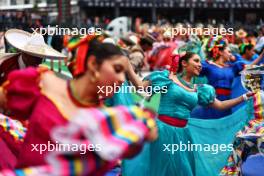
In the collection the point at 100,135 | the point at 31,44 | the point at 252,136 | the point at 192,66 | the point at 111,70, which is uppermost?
the point at 111,70

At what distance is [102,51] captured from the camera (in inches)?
117

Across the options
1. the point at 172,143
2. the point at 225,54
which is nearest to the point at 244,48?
the point at 225,54

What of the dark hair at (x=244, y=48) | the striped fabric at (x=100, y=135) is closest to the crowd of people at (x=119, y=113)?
the striped fabric at (x=100, y=135)

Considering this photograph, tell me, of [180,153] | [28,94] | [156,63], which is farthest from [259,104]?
[156,63]

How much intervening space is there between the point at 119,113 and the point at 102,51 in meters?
0.37

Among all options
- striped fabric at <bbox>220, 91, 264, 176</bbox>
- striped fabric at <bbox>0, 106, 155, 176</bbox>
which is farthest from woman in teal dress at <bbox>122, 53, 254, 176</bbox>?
striped fabric at <bbox>0, 106, 155, 176</bbox>

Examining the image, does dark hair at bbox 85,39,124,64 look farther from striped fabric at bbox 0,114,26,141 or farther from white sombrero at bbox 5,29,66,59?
white sombrero at bbox 5,29,66,59

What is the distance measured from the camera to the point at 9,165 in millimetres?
3672

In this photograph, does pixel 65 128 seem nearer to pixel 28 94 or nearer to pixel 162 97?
pixel 28 94

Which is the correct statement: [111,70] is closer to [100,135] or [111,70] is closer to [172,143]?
[100,135]

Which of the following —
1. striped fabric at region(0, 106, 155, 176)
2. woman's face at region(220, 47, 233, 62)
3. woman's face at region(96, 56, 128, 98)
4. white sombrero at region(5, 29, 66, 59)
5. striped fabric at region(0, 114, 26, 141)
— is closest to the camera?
striped fabric at region(0, 106, 155, 176)

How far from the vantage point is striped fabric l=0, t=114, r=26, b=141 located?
408 centimetres

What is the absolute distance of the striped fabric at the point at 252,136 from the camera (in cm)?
571

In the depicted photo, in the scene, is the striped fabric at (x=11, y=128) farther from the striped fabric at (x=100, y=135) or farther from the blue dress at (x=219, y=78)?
the blue dress at (x=219, y=78)
